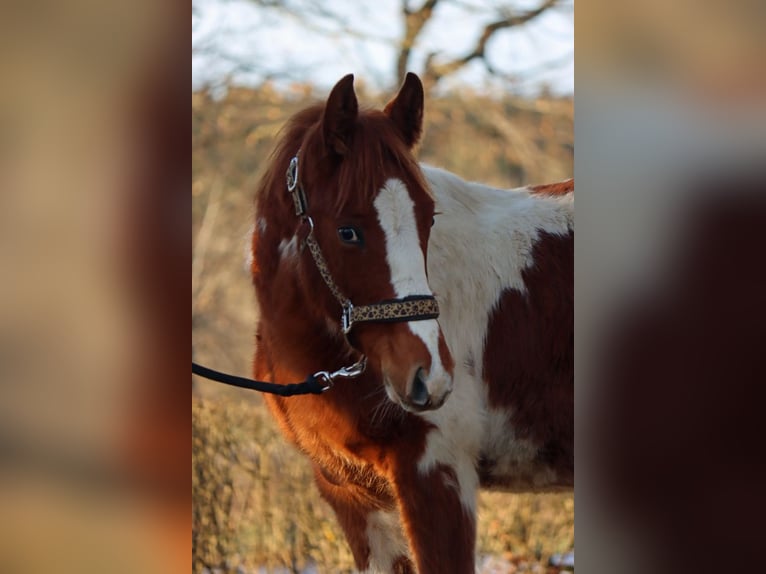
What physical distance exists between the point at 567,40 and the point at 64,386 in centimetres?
180

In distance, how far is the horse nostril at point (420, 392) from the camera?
185cm

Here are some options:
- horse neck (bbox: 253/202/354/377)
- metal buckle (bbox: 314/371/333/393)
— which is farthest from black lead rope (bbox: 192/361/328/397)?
horse neck (bbox: 253/202/354/377)

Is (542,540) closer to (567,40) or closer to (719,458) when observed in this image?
(567,40)

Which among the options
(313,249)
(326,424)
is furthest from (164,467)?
(326,424)

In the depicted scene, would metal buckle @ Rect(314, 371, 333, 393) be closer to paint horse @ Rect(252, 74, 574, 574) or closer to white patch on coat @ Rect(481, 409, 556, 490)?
paint horse @ Rect(252, 74, 574, 574)

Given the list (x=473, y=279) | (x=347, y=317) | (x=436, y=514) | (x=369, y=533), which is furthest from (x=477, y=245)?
(x=369, y=533)

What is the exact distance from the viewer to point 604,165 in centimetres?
86

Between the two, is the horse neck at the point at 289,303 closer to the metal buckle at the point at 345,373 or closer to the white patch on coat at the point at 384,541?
the metal buckle at the point at 345,373

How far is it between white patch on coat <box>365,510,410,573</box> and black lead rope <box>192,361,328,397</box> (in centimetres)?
60

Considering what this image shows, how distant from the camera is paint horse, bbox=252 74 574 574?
1948 mm

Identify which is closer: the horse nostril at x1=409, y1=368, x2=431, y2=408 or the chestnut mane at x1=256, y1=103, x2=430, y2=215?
the horse nostril at x1=409, y1=368, x2=431, y2=408

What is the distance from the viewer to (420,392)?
1859mm

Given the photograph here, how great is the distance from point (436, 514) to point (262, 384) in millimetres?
733

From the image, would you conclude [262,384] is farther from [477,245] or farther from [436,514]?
[477,245]
